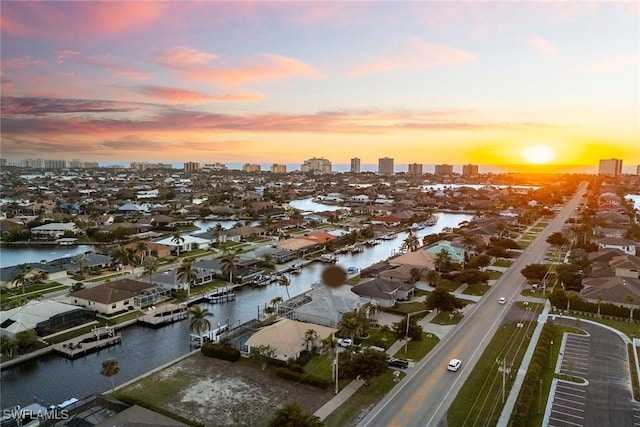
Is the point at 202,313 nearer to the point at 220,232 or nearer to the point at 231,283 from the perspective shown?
the point at 231,283

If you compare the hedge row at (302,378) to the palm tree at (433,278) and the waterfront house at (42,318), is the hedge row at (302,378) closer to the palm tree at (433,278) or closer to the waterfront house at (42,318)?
the waterfront house at (42,318)

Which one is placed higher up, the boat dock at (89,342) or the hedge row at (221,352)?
the hedge row at (221,352)

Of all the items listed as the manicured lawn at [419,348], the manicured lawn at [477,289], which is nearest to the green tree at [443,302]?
the manicured lawn at [419,348]

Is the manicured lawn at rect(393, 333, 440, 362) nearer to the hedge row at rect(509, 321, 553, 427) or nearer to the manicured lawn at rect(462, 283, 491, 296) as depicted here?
the hedge row at rect(509, 321, 553, 427)

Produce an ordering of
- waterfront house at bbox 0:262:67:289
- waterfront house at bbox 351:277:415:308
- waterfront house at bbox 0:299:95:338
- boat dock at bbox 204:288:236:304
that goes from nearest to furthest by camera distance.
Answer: waterfront house at bbox 0:299:95:338 < waterfront house at bbox 351:277:415:308 < boat dock at bbox 204:288:236:304 < waterfront house at bbox 0:262:67:289

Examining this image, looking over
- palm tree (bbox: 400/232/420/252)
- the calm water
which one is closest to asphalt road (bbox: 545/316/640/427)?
the calm water

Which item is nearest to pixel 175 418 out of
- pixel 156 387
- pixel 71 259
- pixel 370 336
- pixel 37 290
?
pixel 156 387

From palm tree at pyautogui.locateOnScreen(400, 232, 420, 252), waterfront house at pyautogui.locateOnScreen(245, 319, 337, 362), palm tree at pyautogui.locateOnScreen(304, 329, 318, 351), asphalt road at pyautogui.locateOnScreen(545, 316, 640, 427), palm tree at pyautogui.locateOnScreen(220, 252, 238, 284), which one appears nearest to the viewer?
asphalt road at pyautogui.locateOnScreen(545, 316, 640, 427)

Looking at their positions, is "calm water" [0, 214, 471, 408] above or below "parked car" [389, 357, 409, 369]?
below
